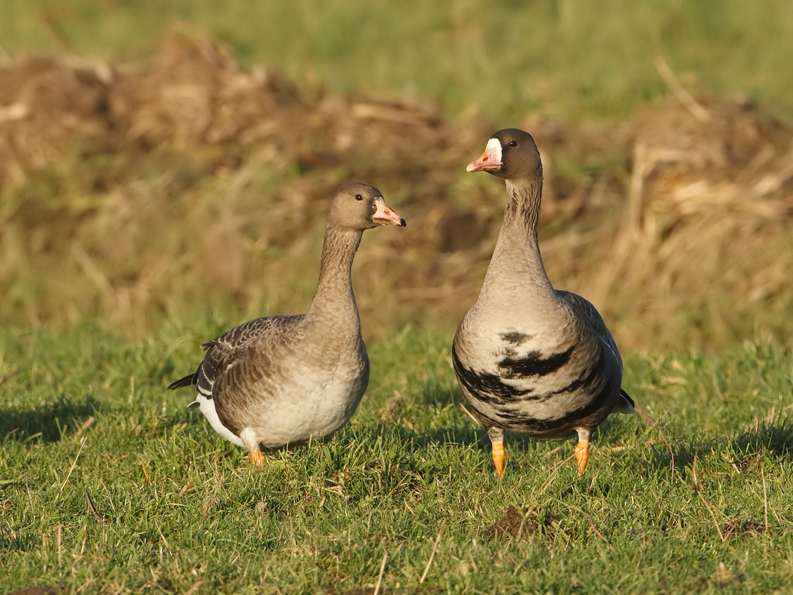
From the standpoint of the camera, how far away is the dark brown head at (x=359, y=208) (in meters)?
6.51

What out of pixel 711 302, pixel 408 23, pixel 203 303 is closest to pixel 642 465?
pixel 711 302

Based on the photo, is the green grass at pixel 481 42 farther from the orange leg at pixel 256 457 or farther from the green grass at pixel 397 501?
the orange leg at pixel 256 457

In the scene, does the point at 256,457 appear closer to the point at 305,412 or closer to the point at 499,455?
the point at 305,412

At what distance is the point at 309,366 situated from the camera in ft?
20.2

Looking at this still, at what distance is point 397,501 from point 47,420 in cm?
296

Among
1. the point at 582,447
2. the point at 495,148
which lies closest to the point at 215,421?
the point at 582,447

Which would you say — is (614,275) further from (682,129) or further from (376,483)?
(376,483)

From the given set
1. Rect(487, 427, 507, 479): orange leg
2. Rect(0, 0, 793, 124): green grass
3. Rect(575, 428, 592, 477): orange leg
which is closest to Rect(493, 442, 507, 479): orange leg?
Rect(487, 427, 507, 479): orange leg

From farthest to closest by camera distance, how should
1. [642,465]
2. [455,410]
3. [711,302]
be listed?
[711,302] → [455,410] → [642,465]

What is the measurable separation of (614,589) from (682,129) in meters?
9.22

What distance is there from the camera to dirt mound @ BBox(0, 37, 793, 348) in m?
11.6

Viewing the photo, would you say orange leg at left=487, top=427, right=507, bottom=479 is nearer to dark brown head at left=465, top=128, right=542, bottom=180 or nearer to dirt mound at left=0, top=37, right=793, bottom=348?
dark brown head at left=465, top=128, right=542, bottom=180

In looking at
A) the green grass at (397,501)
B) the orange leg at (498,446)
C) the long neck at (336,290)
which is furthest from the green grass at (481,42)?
the orange leg at (498,446)

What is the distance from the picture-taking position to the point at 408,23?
1870 cm
